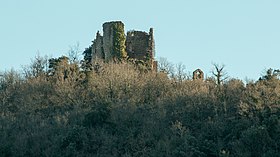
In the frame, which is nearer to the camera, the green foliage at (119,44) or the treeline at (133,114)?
the treeline at (133,114)

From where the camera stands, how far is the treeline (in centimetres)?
4088

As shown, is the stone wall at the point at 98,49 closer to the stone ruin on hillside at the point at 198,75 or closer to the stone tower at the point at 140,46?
the stone tower at the point at 140,46

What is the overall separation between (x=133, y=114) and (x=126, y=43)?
12.2 m

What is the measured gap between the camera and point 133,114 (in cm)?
4550

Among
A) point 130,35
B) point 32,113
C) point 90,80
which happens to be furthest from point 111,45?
point 32,113

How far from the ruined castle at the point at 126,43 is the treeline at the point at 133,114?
3409mm

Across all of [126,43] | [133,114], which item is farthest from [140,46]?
[133,114]

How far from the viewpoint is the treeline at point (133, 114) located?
40.9 meters

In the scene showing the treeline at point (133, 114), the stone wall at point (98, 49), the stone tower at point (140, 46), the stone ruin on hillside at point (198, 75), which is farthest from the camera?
the stone wall at point (98, 49)

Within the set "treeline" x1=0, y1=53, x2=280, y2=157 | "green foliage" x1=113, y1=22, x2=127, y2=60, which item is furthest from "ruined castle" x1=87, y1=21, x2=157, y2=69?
"treeline" x1=0, y1=53, x2=280, y2=157

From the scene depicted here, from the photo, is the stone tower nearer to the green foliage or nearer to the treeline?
the green foliage

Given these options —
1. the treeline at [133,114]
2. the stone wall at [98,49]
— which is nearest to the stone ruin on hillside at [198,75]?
the treeline at [133,114]

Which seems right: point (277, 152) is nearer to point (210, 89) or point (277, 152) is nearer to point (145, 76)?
point (210, 89)

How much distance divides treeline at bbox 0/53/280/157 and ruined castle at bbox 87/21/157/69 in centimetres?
341
